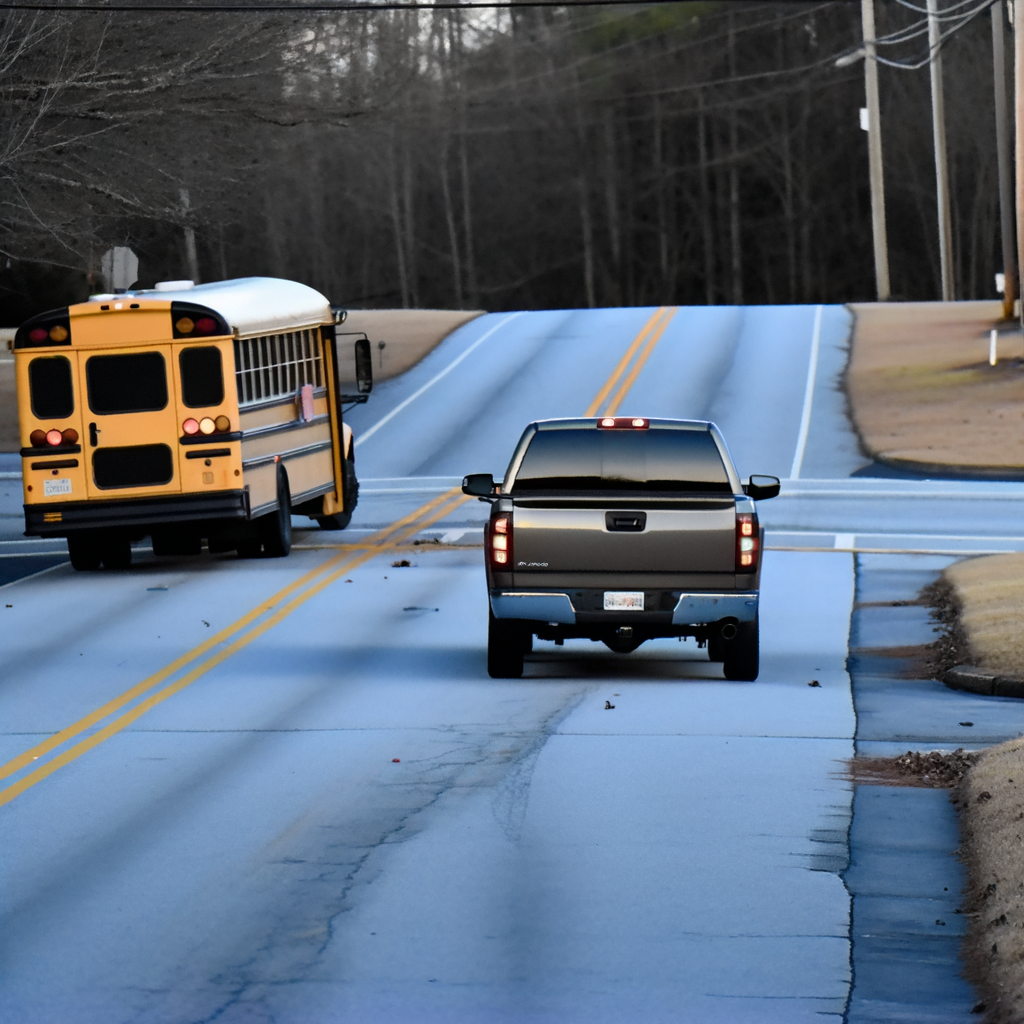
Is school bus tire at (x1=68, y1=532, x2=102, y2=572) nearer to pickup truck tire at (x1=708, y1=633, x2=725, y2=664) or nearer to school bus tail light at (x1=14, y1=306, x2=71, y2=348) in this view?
school bus tail light at (x1=14, y1=306, x2=71, y2=348)

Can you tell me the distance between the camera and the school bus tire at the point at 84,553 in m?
21.9

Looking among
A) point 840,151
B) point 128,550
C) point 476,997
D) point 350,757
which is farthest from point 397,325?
point 476,997

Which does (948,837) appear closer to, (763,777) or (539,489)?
(763,777)

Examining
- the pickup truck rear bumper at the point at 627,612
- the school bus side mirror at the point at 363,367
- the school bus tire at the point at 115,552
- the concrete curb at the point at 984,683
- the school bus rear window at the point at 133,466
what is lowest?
the concrete curb at the point at 984,683

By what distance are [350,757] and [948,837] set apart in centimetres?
355

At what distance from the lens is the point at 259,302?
856 inches

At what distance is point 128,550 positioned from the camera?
22.2m

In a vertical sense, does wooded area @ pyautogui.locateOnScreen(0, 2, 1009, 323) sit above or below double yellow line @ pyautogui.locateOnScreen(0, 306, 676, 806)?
above

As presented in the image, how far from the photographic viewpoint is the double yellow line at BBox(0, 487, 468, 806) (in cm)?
1129

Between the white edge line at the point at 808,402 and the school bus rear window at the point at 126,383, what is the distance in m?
13.5

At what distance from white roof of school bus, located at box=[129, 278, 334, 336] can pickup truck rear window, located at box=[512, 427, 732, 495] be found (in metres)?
7.44

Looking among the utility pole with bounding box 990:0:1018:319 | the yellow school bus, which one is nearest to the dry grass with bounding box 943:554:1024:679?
the yellow school bus

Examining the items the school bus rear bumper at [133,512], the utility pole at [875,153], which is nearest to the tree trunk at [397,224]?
the utility pole at [875,153]

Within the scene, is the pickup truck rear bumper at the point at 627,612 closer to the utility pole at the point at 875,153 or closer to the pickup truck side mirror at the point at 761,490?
the pickup truck side mirror at the point at 761,490
